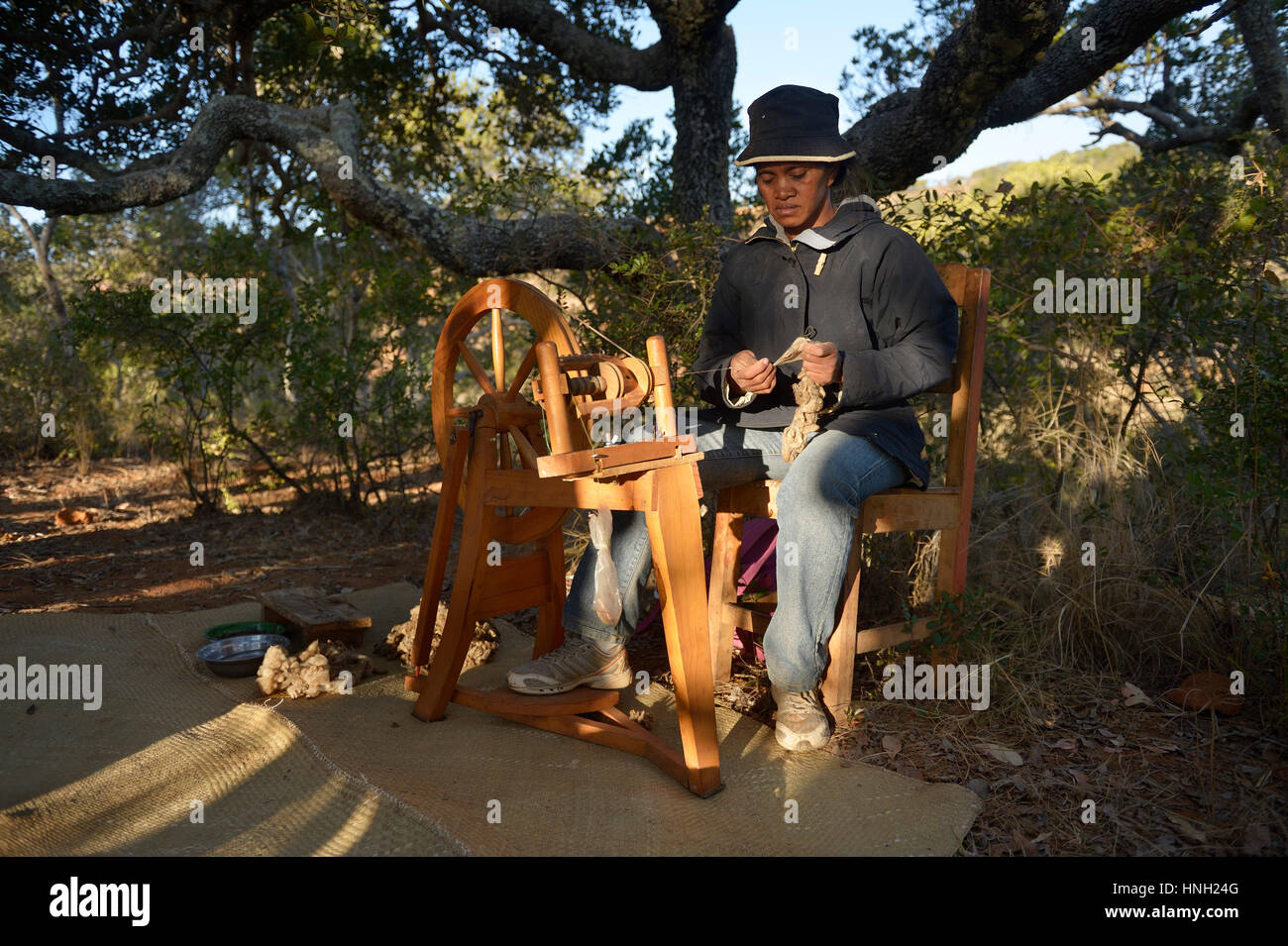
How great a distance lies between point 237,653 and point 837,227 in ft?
9.10

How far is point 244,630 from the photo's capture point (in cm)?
373

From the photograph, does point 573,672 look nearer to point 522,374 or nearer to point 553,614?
point 553,614

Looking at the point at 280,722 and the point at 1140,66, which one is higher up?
the point at 1140,66

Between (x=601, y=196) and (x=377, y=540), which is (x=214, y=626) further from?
(x=601, y=196)

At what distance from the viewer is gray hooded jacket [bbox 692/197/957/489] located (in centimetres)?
273

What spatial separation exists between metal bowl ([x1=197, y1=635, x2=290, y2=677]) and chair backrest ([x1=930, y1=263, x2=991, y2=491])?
2604mm

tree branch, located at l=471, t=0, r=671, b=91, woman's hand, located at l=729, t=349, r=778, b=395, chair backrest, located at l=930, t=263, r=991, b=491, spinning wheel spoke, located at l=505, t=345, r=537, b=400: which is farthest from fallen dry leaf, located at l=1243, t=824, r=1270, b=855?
tree branch, located at l=471, t=0, r=671, b=91

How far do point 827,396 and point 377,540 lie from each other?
12.8 feet

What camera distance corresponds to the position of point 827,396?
2822 millimetres

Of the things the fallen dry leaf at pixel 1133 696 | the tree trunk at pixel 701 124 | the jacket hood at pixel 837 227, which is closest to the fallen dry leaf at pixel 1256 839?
the fallen dry leaf at pixel 1133 696

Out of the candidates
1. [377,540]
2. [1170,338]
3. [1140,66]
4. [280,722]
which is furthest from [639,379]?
[1140,66]

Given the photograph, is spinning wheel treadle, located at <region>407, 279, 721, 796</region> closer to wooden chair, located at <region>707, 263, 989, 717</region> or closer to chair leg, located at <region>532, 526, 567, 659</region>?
chair leg, located at <region>532, 526, 567, 659</region>

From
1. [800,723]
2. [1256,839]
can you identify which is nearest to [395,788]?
[800,723]

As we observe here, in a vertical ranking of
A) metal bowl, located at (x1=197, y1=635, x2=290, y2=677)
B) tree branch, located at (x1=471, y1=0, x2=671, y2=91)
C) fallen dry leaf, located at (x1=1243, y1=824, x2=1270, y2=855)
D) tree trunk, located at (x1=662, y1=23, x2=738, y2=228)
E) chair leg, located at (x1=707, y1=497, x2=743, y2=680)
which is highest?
tree branch, located at (x1=471, y1=0, x2=671, y2=91)
